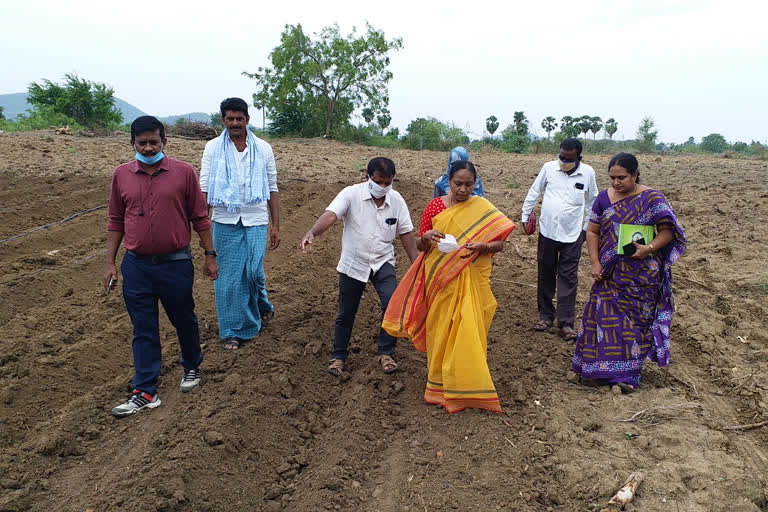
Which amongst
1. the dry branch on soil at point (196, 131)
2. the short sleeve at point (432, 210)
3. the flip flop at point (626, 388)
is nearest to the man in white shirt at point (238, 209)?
the short sleeve at point (432, 210)

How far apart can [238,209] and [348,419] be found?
1.93 meters

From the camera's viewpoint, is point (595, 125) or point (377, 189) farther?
point (595, 125)

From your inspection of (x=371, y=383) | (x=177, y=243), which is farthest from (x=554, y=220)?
(x=177, y=243)

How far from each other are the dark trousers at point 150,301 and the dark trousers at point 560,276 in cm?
307

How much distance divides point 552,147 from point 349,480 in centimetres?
2622

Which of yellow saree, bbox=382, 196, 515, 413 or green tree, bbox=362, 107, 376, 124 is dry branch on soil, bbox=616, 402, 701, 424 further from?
green tree, bbox=362, 107, 376, 124

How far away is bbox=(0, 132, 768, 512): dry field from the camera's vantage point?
2.91m

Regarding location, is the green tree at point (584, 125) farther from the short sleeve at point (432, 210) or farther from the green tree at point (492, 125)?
the short sleeve at point (432, 210)

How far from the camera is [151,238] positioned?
3.48 meters

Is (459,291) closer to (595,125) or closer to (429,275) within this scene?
(429,275)

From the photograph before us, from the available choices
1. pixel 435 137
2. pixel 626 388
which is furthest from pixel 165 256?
pixel 435 137

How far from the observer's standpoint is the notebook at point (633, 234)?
151 inches

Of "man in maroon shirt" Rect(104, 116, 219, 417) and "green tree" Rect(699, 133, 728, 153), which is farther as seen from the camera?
"green tree" Rect(699, 133, 728, 153)

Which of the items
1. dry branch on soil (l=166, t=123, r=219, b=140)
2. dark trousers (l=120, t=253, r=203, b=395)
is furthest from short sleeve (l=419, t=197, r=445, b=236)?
dry branch on soil (l=166, t=123, r=219, b=140)
